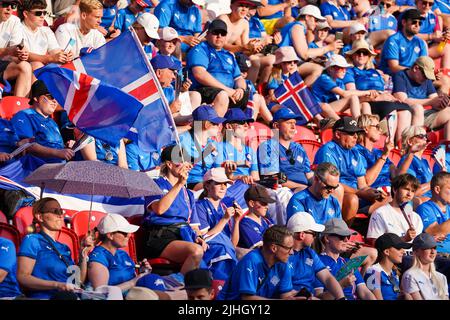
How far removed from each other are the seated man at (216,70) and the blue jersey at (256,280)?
360cm

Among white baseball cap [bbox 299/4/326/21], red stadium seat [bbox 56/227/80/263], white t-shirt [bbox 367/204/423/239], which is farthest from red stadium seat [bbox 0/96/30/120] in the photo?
white baseball cap [bbox 299/4/326/21]

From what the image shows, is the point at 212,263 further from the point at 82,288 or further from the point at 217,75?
the point at 217,75

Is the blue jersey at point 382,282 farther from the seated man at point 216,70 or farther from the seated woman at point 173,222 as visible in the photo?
the seated man at point 216,70

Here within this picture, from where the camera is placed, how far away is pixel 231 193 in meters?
11.2

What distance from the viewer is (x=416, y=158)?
43.4 ft

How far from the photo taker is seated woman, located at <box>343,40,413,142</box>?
14125 millimetres

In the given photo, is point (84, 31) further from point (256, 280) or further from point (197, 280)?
point (197, 280)

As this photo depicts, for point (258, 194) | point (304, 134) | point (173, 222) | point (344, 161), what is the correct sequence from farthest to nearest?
point (304, 134), point (344, 161), point (258, 194), point (173, 222)

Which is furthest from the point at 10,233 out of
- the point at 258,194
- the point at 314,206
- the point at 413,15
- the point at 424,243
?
the point at 413,15

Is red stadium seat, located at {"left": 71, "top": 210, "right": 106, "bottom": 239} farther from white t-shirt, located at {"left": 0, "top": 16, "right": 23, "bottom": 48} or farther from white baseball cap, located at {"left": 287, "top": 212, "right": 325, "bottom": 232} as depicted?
white t-shirt, located at {"left": 0, "top": 16, "right": 23, "bottom": 48}

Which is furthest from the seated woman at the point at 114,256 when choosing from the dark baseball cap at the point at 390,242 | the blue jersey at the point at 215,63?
the blue jersey at the point at 215,63

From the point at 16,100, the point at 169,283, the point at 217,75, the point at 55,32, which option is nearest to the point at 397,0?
the point at 217,75

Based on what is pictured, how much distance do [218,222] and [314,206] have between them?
1009 millimetres

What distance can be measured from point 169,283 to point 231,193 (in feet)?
7.91
